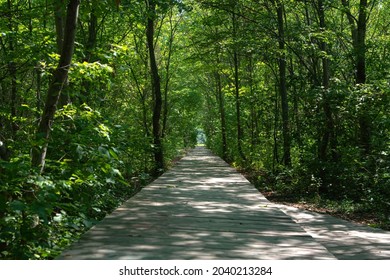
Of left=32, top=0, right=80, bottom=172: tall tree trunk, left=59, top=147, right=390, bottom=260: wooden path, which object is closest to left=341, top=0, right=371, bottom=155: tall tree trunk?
left=59, top=147, right=390, bottom=260: wooden path

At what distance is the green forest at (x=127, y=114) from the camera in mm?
4363

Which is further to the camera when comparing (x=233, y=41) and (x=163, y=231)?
(x=233, y=41)

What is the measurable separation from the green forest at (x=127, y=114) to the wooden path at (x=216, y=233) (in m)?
0.50

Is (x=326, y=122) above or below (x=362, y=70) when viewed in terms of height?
below

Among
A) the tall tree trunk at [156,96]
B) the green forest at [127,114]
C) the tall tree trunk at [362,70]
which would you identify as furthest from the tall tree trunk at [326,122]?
the tall tree trunk at [156,96]

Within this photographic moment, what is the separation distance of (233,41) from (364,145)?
17.2 feet

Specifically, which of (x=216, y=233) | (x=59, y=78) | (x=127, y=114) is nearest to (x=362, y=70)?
(x=216, y=233)

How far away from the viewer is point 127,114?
710 inches

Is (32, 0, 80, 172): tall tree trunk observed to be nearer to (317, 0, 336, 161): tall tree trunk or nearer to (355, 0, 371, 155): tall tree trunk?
(317, 0, 336, 161): tall tree trunk

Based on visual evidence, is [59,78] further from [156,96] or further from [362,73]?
[156,96]

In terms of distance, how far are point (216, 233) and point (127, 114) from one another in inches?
544

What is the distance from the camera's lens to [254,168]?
56.8ft
